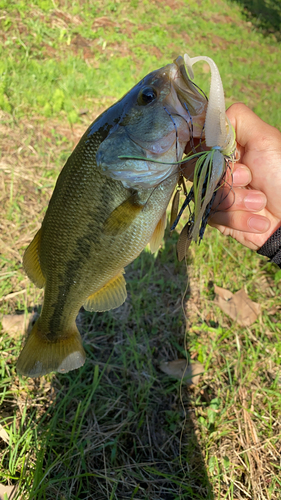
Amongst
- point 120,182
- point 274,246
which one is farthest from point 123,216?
point 274,246

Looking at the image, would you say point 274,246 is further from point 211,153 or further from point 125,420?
point 125,420

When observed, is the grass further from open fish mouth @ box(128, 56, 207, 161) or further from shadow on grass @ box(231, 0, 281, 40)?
shadow on grass @ box(231, 0, 281, 40)

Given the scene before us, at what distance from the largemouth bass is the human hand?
1.74ft

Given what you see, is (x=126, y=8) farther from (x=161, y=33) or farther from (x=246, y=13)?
(x=246, y=13)

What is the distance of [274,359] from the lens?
2.92m

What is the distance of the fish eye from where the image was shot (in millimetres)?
1617

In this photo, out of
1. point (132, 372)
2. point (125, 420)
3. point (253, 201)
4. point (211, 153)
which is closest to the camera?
point (211, 153)

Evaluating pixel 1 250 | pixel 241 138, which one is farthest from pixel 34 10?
pixel 241 138

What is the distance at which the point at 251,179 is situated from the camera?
7.39 ft

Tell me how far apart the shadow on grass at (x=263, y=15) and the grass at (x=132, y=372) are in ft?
30.8

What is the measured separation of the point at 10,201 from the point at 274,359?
3.16m

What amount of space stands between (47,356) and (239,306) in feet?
6.50

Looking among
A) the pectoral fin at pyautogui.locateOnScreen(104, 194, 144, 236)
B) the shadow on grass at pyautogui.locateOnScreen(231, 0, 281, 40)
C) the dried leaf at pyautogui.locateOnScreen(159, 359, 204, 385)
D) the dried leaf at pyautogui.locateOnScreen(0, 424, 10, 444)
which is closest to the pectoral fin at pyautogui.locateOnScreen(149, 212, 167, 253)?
the pectoral fin at pyautogui.locateOnScreen(104, 194, 144, 236)

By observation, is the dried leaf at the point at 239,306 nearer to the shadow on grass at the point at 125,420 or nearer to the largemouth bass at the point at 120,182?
the shadow on grass at the point at 125,420
